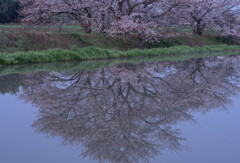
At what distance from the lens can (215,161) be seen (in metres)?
3.23

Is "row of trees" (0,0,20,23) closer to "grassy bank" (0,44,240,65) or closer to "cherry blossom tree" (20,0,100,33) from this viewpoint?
"cherry blossom tree" (20,0,100,33)

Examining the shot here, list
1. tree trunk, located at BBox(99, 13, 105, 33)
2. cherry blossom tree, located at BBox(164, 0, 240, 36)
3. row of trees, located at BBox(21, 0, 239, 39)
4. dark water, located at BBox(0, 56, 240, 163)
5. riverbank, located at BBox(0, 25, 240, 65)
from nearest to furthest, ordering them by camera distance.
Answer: dark water, located at BBox(0, 56, 240, 163)
riverbank, located at BBox(0, 25, 240, 65)
row of trees, located at BBox(21, 0, 239, 39)
tree trunk, located at BBox(99, 13, 105, 33)
cherry blossom tree, located at BBox(164, 0, 240, 36)

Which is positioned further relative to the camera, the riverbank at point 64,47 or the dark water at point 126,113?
the riverbank at point 64,47

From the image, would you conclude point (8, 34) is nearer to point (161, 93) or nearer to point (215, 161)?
point (161, 93)

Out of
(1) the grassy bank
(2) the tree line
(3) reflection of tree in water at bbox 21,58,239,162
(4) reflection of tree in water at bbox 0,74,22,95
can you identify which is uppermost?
(2) the tree line

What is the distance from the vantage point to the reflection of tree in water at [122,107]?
12.7ft

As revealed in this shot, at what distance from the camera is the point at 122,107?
5.71 metres

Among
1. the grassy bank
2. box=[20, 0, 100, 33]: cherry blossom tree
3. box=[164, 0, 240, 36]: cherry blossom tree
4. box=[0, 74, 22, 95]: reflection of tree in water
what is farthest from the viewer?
box=[164, 0, 240, 36]: cherry blossom tree

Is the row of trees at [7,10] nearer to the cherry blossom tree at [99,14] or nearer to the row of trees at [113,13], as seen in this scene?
the row of trees at [113,13]

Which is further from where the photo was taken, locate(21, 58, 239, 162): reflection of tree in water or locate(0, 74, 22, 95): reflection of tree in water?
locate(0, 74, 22, 95): reflection of tree in water

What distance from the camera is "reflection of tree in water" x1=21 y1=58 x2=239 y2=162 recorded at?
152 inches

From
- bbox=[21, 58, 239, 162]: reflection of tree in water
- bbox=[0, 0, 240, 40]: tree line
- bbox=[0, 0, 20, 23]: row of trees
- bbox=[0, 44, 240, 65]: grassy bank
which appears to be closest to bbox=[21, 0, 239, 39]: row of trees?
bbox=[0, 0, 240, 40]: tree line

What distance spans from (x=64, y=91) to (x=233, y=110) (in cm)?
370

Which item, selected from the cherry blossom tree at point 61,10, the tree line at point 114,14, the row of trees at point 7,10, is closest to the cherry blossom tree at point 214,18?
the tree line at point 114,14
